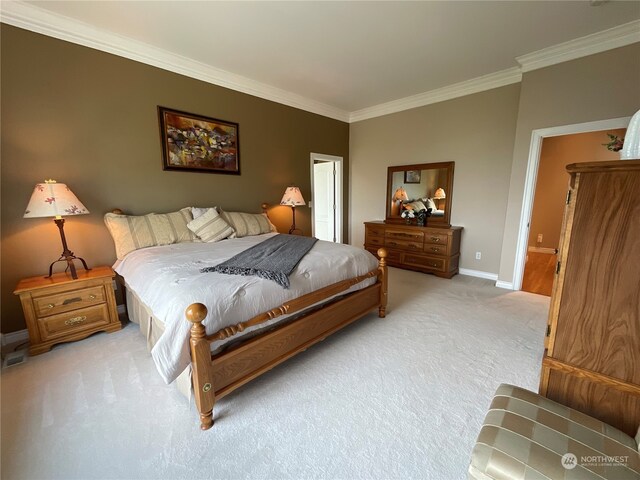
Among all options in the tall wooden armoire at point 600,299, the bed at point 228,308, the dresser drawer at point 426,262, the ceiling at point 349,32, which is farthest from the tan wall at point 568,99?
the tall wooden armoire at point 600,299

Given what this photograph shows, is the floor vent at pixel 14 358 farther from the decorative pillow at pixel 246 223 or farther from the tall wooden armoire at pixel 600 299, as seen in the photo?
the tall wooden armoire at pixel 600 299

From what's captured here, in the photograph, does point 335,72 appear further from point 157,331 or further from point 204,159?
point 157,331

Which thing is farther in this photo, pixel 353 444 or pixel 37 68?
pixel 37 68

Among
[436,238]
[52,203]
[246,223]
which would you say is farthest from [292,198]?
[52,203]

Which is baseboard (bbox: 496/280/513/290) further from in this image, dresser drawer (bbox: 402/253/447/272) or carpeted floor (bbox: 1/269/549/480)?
carpeted floor (bbox: 1/269/549/480)

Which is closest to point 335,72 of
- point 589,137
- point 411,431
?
point 411,431

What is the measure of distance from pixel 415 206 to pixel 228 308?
3.79m

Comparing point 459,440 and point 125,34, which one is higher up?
point 125,34

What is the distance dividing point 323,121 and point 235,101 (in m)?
1.70

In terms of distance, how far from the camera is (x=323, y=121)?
4.77 m

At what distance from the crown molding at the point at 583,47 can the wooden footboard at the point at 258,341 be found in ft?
9.41

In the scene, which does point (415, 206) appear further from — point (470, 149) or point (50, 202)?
point (50, 202)

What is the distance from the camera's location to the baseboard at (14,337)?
2346 mm

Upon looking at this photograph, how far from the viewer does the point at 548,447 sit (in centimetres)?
92
